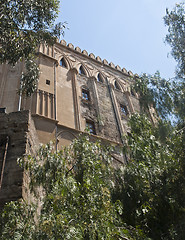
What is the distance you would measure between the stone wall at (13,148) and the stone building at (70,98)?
0.04 meters

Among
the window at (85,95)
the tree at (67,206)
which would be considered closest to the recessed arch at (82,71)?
the window at (85,95)

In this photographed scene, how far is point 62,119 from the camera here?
11.8 m

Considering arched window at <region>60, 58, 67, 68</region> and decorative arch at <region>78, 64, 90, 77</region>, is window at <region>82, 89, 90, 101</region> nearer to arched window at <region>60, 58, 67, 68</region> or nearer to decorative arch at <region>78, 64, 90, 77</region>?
decorative arch at <region>78, 64, 90, 77</region>

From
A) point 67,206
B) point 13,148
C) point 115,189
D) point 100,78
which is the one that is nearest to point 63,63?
point 100,78

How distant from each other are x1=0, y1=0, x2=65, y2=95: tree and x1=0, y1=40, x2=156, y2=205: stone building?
5.73 ft

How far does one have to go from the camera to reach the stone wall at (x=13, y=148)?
18.3 feet

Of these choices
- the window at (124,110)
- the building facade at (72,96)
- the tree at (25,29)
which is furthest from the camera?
the window at (124,110)

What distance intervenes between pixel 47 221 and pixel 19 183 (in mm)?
1553

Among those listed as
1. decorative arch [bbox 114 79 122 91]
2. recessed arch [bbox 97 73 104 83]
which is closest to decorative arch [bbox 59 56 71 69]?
recessed arch [bbox 97 73 104 83]

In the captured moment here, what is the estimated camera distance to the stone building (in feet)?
35.1

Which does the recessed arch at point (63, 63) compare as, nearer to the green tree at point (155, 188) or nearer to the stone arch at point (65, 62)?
the stone arch at point (65, 62)

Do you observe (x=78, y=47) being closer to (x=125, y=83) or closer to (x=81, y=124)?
(x=125, y=83)

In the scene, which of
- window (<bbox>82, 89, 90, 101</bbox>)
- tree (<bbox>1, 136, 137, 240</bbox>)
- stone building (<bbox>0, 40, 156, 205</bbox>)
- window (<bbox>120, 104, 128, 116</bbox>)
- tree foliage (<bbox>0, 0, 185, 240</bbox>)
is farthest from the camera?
window (<bbox>120, 104, 128, 116</bbox>)

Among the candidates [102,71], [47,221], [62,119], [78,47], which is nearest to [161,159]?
[47,221]
